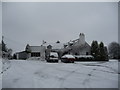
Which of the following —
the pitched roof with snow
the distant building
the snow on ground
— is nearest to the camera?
the snow on ground

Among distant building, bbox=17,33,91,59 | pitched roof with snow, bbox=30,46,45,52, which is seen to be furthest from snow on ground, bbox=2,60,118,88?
pitched roof with snow, bbox=30,46,45,52

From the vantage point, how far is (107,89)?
4.87 metres

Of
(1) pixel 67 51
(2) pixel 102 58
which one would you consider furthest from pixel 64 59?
(1) pixel 67 51

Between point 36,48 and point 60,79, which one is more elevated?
point 36,48

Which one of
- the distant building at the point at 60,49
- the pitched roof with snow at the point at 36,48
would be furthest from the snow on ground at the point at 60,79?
the pitched roof with snow at the point at 36,48

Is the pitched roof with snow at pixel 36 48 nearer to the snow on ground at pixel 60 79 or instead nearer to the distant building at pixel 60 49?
the distant building at pixel 60 49

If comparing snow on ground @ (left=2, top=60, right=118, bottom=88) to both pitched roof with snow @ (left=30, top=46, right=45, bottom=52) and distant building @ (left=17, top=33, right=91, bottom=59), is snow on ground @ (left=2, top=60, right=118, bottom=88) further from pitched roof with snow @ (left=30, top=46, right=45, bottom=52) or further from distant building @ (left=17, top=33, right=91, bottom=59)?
pitched roof with snow @ (left=30, top=46, right=45, bottom=52)

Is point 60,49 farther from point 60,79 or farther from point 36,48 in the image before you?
point 60,79

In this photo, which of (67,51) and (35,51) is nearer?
(67,51)

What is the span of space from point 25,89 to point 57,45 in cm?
3497

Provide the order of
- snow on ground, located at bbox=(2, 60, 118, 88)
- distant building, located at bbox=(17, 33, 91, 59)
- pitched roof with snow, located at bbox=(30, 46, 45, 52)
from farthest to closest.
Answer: pitched roof with snow, located at bbox=(30, 46, 45, 52) < distant building, located at bbox=(17, 33, 91, 59) < snow on ground, located at bbox=(2, 60, 118, 88)

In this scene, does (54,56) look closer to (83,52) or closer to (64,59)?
(64,59)

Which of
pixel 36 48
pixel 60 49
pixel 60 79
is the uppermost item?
pixel 36 48

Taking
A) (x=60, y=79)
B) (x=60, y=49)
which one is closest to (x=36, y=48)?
(x=60, y=49)
